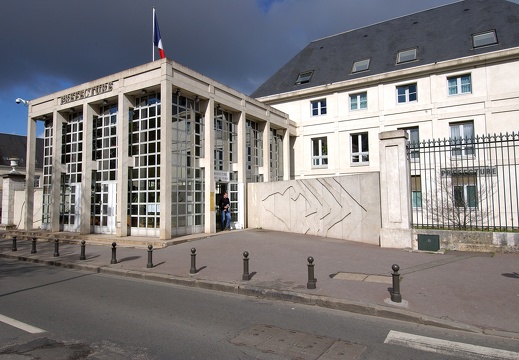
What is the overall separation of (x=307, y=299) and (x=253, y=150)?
15.2 metres

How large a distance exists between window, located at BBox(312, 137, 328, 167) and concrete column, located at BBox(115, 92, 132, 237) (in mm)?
13871

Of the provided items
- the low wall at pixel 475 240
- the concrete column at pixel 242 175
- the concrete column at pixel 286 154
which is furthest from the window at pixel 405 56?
the low wall at pixel 475 240

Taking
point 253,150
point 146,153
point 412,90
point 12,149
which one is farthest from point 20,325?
point 12,149

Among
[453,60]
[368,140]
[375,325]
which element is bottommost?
[375,325]

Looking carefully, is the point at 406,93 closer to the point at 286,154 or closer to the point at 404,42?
the point at 404,42

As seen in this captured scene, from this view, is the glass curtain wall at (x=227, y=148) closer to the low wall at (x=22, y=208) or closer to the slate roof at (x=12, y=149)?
the low wall at (x=22, y=208)

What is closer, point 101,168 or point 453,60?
point 101,168

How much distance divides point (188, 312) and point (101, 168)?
14172mm

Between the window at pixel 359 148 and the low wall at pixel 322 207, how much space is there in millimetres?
8604

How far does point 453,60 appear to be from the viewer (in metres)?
21.4

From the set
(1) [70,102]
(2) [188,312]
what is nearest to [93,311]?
(2) [188,312]

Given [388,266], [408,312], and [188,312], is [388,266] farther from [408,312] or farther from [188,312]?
[188,312]

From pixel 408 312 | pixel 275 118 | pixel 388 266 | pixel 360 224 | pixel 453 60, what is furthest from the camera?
pixel 275 118

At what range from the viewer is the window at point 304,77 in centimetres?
2759
